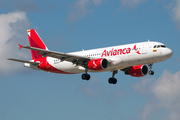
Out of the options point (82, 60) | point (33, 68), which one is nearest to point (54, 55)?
point (82, 60)

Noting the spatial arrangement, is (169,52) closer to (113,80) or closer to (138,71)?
(138,71)

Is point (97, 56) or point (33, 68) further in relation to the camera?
point (33, 68)

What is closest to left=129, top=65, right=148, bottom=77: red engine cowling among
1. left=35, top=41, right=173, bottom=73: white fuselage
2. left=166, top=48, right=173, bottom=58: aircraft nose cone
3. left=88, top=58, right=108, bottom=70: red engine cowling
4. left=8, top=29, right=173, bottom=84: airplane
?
left=8, top=29, right=173, bottom=84: airplane

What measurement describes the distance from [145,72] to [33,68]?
1963 centimetres

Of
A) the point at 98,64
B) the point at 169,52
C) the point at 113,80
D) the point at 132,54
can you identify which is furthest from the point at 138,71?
the point at 98,64

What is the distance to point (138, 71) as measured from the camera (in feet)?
210

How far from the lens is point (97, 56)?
5984 centimetres

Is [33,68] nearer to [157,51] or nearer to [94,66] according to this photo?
[94,66]

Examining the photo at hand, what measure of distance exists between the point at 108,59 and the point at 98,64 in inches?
77.7

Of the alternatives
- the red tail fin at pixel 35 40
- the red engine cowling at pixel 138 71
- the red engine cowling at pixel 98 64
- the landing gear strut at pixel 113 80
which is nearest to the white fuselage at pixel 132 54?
the red engine cowling at pixel 98 64

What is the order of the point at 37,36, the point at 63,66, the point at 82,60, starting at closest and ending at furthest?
the point at 82,60
the point at 63,66
the point at 37,36

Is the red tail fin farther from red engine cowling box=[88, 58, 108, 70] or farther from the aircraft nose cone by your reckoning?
the aircraft nose cone

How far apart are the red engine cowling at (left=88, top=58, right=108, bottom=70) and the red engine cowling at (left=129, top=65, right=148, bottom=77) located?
26.6 ft

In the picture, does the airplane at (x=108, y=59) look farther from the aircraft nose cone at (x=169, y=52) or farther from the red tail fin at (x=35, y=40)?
the red tail fin at (x=35, y=40)
